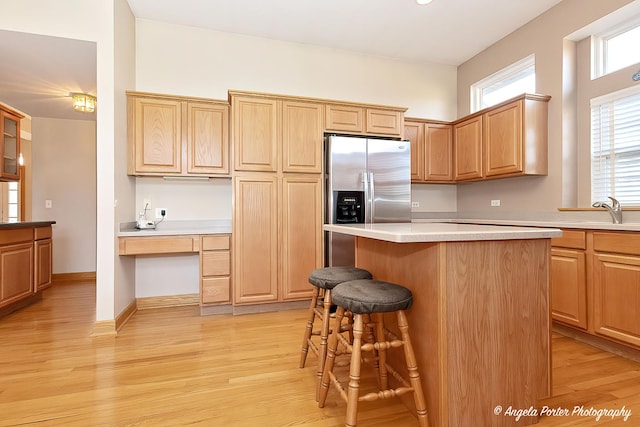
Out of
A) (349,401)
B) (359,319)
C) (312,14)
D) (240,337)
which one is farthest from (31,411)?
(312,14)

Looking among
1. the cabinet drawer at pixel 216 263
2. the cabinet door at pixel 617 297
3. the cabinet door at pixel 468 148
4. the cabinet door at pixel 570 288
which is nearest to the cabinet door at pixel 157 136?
the cabinet drawer at pixel 216 263

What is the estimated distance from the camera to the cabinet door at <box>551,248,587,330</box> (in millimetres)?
2439

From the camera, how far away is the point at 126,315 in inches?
120

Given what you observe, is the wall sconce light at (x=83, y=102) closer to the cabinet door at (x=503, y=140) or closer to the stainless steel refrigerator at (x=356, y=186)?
the stainless steel refrigerator at (x=356, y=186)

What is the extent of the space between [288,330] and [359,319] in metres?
1.54

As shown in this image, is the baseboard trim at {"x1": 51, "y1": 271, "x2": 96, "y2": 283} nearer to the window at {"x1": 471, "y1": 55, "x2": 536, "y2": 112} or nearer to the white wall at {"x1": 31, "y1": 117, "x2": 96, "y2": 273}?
the white wall at {"x1": 31, "y1": 117, "x2": 96, "y2": 273}

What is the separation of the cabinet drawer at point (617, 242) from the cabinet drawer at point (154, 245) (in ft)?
11.0

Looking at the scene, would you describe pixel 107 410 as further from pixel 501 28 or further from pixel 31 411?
pixel 501 28

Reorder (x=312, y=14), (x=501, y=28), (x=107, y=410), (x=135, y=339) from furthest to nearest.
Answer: (x=501, y=28), (x=312, y=14), (x=135, y=339), (x=107, y=410)

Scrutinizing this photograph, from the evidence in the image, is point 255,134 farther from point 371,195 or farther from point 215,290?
point 215,290

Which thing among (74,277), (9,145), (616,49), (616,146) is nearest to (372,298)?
(616,146)

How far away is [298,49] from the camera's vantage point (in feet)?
13.1

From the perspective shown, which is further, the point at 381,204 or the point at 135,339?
the point at 381,204

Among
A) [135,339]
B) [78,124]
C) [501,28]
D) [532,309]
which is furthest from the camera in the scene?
[78,124]
